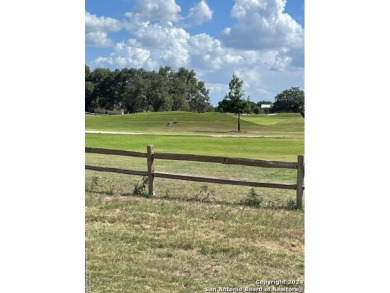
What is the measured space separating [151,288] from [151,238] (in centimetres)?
101

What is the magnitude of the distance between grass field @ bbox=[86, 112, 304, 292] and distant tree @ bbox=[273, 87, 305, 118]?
0.28 feet

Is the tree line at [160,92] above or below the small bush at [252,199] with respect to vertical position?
above

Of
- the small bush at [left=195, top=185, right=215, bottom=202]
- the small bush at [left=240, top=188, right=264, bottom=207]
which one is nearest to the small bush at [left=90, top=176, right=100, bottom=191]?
the small bush at [left=195, top=185, right=215, bottom=202]

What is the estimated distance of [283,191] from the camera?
7.25 meters

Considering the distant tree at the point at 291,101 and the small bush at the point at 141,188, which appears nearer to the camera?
the distant tree at the point at 291,101

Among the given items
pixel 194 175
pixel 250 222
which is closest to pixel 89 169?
pixel 194 175

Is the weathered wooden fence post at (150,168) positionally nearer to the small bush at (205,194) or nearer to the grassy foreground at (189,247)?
the small bush at (205,194)

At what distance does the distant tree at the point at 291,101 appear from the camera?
14.1ft

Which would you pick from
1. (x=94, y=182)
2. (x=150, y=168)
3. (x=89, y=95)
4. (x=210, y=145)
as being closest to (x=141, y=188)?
(x=150, y=168)

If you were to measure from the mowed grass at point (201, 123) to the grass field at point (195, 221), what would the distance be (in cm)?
1

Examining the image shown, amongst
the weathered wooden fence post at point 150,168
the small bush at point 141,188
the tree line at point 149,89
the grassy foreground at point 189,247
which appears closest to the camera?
the grassy foreground at point 189,247

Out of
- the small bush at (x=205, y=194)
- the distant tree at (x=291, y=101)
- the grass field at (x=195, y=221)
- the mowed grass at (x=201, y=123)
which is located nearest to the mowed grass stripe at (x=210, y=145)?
the grass field at (x=195, y=221)

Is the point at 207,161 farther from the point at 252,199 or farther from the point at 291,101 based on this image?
the point at 291,101

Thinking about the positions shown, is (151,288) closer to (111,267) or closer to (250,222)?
(111,267)
